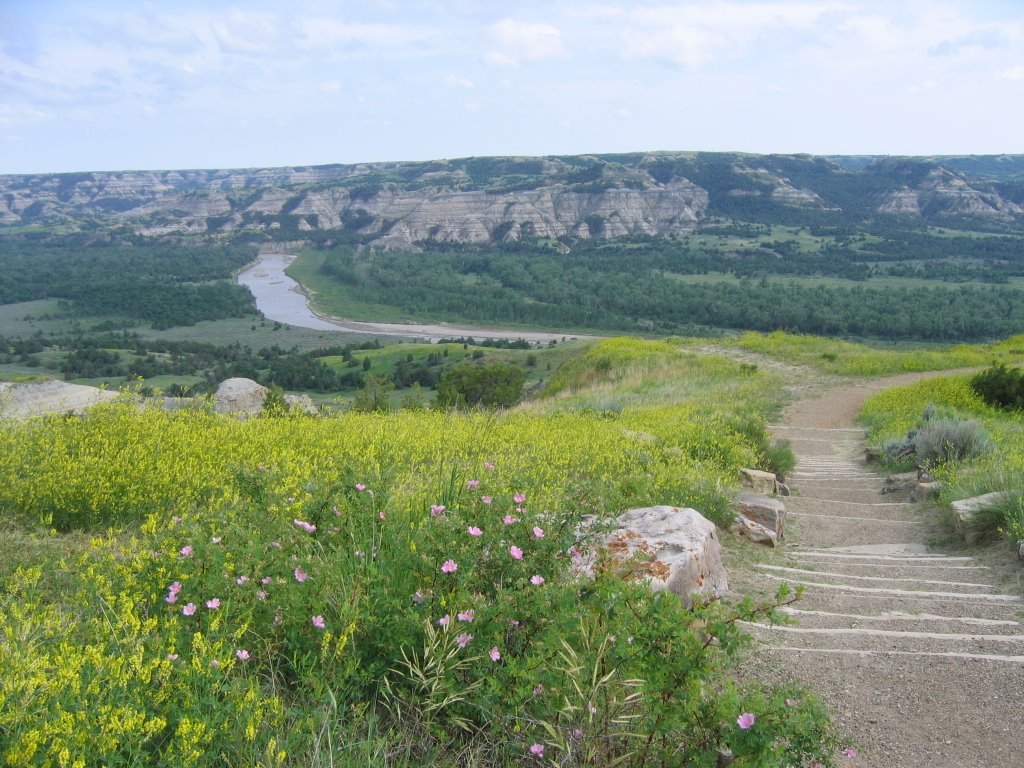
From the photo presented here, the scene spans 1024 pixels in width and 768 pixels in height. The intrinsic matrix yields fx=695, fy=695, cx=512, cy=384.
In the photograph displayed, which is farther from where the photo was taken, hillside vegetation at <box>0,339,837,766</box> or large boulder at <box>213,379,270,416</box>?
large boulder at <box>213,379,270,416</box>

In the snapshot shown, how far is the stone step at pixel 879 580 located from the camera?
17.7 ft

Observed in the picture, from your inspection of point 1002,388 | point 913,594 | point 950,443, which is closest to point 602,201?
point 1002,388

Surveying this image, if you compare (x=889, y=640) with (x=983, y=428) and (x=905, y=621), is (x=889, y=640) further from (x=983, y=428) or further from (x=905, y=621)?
(x=983, y=428)

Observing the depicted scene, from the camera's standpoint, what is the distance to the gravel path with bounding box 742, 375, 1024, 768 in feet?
10.9

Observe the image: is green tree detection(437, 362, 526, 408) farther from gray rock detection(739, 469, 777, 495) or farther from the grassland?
gray rock detection(739, 469, 777, 495)

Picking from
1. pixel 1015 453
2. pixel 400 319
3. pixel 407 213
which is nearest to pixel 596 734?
pixel 1015 453

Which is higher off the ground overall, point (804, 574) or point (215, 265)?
point (804, 574)

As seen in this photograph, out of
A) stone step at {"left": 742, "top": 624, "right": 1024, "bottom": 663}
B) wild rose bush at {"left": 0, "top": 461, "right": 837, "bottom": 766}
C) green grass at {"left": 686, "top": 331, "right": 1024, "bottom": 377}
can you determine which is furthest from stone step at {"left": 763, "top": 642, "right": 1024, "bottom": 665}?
green grass at {"left": 686, "top": 331, "right": 1024, "bottom": 377}

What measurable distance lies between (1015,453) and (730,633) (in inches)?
304

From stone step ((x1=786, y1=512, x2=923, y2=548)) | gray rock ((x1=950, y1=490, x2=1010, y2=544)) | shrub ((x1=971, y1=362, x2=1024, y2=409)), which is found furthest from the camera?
shrub ((x1=971, y1=362, x2=1024, y2=409))

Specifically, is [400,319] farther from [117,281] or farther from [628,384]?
[628,384]

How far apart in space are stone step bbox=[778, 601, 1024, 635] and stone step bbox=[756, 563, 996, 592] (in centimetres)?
59

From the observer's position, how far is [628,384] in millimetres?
19766

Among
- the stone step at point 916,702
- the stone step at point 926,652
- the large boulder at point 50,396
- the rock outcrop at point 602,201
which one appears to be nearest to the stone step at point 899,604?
the stone step at point 926,652
